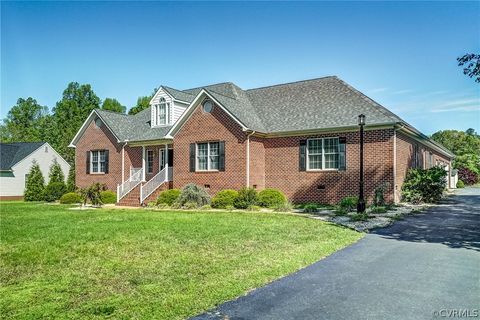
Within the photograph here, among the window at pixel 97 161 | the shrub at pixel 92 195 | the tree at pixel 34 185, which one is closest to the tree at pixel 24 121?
the tree at pixel 34 185

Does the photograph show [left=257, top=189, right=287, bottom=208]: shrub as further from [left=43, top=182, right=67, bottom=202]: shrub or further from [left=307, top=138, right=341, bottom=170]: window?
[left=43, top=182, right=67, bottom=202]: shrub

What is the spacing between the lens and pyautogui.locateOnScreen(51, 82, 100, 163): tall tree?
5712 cm

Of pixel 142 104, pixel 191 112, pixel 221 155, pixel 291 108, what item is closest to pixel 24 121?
pixel 142 104

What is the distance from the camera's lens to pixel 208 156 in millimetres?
21422

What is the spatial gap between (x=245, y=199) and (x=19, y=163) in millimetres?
26477

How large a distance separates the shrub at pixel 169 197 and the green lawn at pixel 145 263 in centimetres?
813

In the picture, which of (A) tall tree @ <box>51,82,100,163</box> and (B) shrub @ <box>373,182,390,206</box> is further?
(A) tall tree @ <box>51,82,100,163</box>

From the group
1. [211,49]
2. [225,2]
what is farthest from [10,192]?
[225,2]

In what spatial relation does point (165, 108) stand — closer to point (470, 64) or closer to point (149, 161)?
point (149, 161)

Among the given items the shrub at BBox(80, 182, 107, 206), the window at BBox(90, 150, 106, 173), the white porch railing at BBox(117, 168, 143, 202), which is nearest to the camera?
the shrub at BBox(80, 182, 107, 206)

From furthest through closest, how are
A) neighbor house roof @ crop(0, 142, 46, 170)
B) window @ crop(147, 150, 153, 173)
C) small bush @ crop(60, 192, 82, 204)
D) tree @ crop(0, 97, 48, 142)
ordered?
tree @ crop(0, 97, 48, 142), neighbor house roof @ crop(0, 142, 46, 170), window @ crop(147, 150, 153, 173), small bush @ crop(60, 192, 82, 204)

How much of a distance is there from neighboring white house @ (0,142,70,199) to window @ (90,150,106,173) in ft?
35.6

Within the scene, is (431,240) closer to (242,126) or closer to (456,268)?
(456,268)

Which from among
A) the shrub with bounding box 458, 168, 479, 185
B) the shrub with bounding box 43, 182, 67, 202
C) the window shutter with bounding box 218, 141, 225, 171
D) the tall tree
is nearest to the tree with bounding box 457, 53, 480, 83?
the window shutter with bounding box 218, 141, 225, 171
